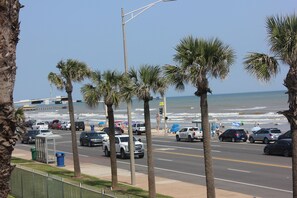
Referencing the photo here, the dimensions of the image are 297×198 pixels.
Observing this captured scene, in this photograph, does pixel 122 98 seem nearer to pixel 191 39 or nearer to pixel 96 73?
pixel 96 73

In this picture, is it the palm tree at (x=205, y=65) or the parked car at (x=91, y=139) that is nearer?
the palm tree at (x=205, y=65)

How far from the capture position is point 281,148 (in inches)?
1313

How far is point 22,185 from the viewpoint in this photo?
18.3 m

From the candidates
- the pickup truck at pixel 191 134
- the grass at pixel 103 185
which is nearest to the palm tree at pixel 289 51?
the grass at pixel 103 185

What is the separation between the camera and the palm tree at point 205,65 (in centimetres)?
1380

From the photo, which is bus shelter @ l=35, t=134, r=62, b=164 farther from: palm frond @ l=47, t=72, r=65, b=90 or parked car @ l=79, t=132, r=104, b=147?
parked car @ l=79, t=132, r=104, b=147

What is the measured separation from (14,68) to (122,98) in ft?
41.8

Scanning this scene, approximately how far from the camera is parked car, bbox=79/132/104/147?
161 ft

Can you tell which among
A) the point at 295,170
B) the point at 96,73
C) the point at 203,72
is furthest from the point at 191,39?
the point at 96,73

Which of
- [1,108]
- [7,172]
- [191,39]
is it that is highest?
[191,39]

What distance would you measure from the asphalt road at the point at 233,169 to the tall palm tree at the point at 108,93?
4.86 metres

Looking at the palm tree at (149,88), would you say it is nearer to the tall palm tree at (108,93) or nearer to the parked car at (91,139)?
the tall palm tree at (108,93)

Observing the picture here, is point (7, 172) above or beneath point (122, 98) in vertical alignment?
beneath

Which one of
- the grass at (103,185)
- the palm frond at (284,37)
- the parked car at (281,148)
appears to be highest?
the palm frond at (284,37)
